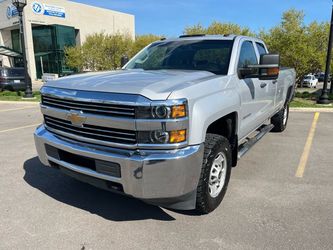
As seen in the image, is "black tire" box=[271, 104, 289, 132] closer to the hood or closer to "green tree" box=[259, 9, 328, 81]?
the hood

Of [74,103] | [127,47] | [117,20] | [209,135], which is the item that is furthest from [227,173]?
[117,20]

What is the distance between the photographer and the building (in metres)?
37.2

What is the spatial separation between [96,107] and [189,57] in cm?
188

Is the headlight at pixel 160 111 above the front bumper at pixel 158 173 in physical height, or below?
above

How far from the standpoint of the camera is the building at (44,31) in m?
37.2

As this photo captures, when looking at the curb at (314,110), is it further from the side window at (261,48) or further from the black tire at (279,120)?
the side window at (261,48)

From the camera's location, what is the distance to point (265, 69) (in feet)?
12.7

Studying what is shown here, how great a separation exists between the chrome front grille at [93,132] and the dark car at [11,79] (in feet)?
54.4

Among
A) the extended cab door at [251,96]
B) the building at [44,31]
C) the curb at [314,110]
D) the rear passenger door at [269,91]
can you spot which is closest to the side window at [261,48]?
the rear passenger door at [269,91]

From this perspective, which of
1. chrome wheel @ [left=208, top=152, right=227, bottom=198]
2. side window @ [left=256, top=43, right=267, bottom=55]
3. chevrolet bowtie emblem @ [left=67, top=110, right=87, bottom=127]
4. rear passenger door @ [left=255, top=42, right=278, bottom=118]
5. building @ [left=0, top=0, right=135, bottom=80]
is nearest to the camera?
chevrolet bowtie emblem @ [left=67, top=110, right=87, bottom=127]

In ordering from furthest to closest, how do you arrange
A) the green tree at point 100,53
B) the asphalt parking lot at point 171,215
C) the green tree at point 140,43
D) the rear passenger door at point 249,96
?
the green tree at point 140,43 → the green tree at point 100,53 → the rear passenger door at point 249,96 → the asphalt parking lot at point 171,215

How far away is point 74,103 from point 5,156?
3.14m

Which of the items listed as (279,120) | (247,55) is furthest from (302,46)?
(247,55)

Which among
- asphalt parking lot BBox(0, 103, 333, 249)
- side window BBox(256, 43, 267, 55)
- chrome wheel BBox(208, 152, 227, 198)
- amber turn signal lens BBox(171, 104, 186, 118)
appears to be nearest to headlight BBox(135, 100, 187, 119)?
amber turn signal lens BBox(171, 104, 186, 118)
